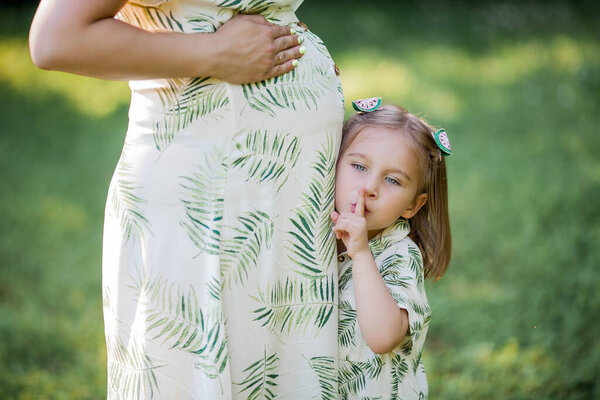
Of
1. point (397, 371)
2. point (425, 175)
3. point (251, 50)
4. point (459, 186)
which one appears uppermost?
point (251, 50)

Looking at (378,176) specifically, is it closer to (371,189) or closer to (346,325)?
(371,189)

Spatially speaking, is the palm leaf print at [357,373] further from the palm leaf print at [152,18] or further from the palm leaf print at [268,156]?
the palm leaf print at [152,18]

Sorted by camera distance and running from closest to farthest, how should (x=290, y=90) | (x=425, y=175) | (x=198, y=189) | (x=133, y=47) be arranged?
(x=133, y=47) < (x=198, y=189) < (x=290, y=90) < (x=425, y=175)

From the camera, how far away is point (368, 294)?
1862 millimetres

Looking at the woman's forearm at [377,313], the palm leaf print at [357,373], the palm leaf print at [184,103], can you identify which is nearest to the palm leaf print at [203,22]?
the palm leaf print at [184,103]

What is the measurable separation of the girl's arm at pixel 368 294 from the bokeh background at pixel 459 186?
A: 1543 mm

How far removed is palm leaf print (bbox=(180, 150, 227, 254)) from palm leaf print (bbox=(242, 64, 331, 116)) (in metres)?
0.16

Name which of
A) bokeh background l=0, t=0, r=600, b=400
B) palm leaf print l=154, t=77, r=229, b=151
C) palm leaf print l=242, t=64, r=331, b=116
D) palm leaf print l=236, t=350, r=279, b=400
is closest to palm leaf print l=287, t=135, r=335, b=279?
palm leaf print l=242, t=64, r=331, b=116

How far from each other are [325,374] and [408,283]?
1.06ft

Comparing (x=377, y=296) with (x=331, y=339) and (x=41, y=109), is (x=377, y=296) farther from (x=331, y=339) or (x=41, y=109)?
(x=41, y=109)

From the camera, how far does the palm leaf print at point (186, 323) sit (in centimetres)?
163

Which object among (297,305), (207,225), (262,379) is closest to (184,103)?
(207,225)

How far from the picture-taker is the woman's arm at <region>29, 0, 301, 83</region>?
148cm

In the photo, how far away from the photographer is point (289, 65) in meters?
1.75
